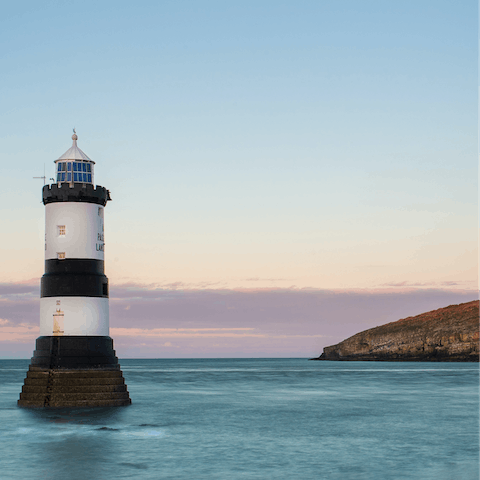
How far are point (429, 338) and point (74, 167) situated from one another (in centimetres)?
15431

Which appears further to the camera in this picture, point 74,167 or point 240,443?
point 74,167

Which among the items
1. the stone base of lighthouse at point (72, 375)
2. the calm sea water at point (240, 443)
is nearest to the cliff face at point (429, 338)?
the calm sea water at point (240, 443)

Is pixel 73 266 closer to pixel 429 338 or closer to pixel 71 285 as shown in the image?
pixel 71 285

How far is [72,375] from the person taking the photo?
33.9 meters

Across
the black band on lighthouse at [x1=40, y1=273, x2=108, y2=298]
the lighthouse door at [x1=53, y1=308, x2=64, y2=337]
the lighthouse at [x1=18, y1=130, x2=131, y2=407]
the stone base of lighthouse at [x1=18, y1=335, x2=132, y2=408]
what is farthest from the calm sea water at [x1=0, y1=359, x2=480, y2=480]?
the black band on lighthouse at [x1=40, y1=273, x2=108, y2=298]

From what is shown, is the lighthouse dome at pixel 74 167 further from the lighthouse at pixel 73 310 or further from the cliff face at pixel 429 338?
the cliff face at pixel 429 338

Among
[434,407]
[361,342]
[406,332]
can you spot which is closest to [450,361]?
[406,332]

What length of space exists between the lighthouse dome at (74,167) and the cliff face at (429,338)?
149521mm

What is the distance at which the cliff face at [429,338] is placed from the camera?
17125 cm

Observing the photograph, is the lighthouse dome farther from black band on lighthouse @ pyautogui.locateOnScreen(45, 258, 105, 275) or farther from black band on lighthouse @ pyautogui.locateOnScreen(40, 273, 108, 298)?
black band on lighthouse @ pyautogui.locateOnScreen(40, 273, 108, 298)

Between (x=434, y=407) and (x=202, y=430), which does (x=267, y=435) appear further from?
(x=434, y=407)

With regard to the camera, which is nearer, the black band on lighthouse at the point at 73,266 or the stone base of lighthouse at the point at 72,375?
the stone base of lighthouse at the point at 72,375

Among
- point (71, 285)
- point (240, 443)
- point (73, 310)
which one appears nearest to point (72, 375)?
point (73, 310)

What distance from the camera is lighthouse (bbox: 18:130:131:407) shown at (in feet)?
112
